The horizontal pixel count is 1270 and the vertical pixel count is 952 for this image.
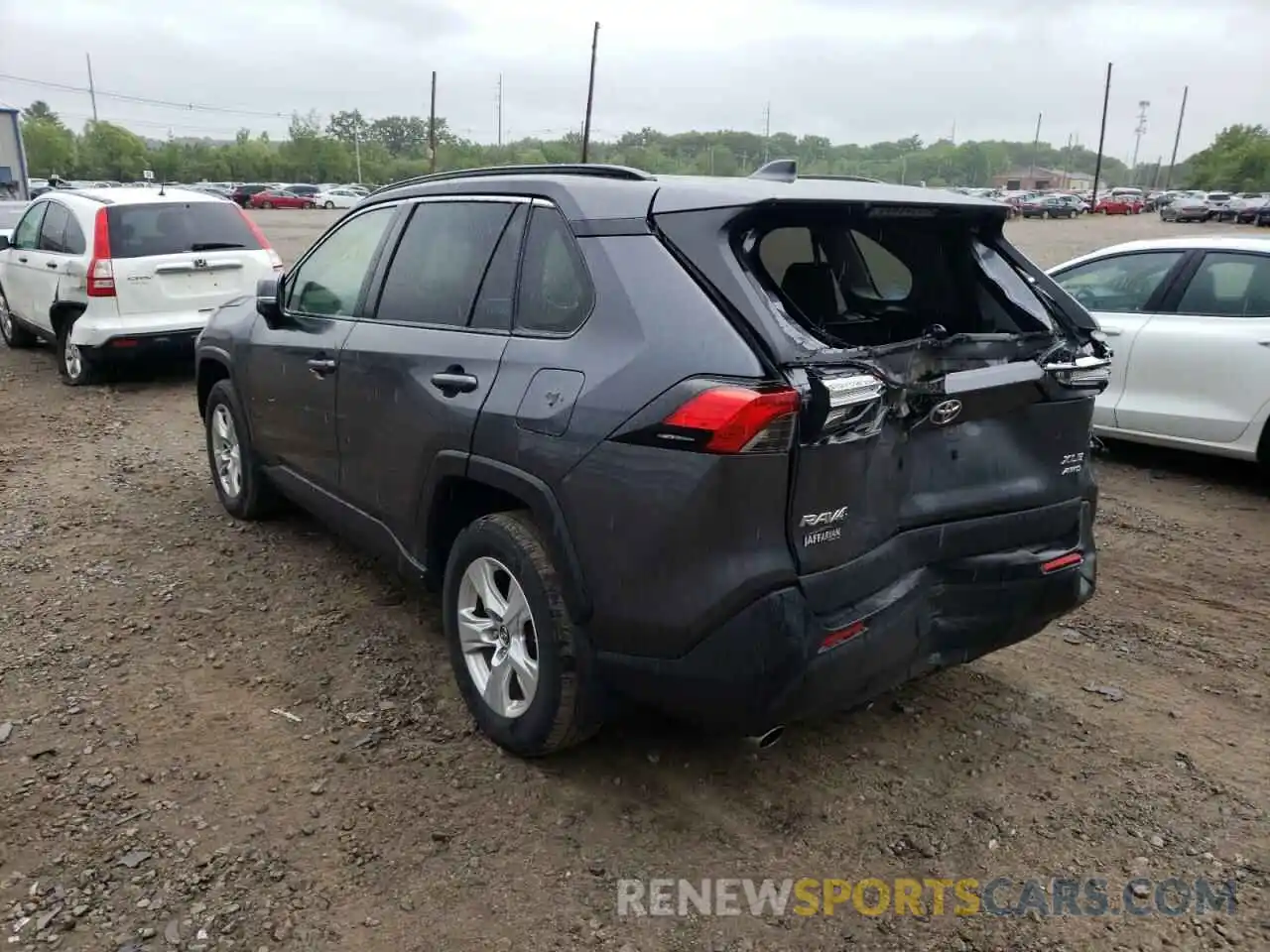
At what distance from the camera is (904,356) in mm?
2691

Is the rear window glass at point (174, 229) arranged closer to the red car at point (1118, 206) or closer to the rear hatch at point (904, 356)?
the rear hatch at point (904, 356)

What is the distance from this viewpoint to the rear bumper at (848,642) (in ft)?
8.13

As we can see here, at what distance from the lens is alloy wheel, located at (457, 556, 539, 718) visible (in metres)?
3.03

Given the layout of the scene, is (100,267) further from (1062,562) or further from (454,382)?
(1062,562)

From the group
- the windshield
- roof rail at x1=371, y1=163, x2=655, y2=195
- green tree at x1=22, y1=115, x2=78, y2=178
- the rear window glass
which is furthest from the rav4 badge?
green tree at x1=22, y1=115, x2=78, y2=178

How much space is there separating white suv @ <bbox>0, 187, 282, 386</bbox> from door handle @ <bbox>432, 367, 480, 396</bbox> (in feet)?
19.8

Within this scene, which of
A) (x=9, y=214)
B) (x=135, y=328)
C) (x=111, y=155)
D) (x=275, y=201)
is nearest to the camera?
(x=135, y=328)

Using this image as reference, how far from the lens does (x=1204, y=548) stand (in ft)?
16.8

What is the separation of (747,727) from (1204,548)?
3.64 metres

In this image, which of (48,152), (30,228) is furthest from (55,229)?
(48,152)

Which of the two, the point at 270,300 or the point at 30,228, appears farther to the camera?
the point at 30,228

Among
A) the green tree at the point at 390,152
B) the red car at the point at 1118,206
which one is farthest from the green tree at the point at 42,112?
the red car at the point at 1118,206

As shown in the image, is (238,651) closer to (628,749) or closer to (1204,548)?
(628,749)

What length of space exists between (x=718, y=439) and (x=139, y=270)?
25.0 ft
